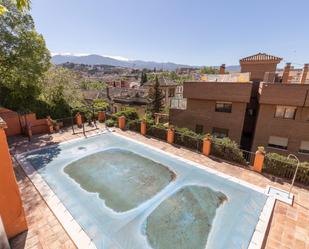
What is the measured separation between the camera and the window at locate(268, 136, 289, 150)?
15.0m

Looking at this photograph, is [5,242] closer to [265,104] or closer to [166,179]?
[166,179]

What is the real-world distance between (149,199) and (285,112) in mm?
13443

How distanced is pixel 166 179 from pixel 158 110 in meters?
22.0

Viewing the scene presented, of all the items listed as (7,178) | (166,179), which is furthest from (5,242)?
(166,179)

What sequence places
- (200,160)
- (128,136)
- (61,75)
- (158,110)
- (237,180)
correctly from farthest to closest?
1. (158,110)
2. (61,75)
3. (128,136)
4. (200,160)
5. (237,180)

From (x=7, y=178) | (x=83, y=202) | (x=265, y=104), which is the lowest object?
(x=83, y=202)

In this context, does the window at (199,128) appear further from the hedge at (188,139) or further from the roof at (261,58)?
the roof at (261,58)

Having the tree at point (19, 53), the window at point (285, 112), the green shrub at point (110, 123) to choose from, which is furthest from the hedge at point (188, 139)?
the tree at point (19, 53)

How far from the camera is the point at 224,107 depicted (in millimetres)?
16828

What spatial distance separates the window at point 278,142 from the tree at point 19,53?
21.3 metres

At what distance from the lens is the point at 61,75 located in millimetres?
20203

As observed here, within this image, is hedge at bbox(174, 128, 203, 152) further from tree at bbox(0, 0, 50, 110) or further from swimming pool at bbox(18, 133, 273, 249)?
tree at bbox(0, 0, 50, 110)

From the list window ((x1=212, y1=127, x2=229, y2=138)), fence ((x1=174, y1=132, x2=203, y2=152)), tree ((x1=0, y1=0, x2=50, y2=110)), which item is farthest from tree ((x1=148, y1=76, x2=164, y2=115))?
tree ((x1=0, y1=0, x2=50, y2=110))

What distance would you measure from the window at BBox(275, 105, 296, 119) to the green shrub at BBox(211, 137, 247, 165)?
5755 mm
